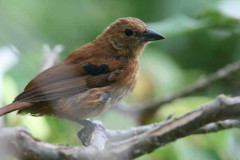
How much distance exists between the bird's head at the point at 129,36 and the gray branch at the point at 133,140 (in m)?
1.92

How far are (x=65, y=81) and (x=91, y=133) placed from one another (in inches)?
22.1

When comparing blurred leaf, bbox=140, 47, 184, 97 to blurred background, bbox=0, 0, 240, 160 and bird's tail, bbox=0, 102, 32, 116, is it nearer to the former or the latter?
blurred background, bbox=0, 0, 240, 160

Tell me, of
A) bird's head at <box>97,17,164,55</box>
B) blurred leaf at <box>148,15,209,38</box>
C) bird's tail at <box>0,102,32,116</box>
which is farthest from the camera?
bird's head at <box>97,17,164,55</box>

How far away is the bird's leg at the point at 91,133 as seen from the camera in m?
3.22

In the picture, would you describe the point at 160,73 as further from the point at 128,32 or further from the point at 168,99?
the point at 128,32

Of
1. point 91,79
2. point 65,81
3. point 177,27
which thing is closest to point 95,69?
point 91,79

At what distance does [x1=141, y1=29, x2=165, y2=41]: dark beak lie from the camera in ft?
14.4

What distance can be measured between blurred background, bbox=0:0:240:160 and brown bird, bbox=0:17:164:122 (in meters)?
0.22

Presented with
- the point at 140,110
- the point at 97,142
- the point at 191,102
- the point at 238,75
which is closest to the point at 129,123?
the point at 140,110

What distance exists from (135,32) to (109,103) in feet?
2.59

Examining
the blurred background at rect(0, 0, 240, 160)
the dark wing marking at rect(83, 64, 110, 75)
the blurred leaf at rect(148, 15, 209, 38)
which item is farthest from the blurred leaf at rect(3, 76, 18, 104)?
the blurred leaf at rect(148, 15, 209, 38)

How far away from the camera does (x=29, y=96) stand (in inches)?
146

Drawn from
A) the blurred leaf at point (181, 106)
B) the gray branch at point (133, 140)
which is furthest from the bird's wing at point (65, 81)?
the gray branch at point (133, 140)

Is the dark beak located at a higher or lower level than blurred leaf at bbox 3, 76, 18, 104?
higher
